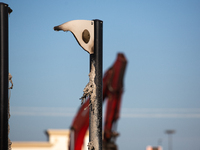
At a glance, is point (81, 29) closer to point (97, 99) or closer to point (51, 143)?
point (97, 99)

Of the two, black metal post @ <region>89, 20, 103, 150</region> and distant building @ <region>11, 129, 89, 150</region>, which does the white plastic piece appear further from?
distant building @ <region>11, 129, 89, 150</region>

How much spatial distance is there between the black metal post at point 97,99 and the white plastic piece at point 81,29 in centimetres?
4

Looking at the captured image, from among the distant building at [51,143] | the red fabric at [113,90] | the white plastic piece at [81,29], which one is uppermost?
the white plastic piece at [81,29]

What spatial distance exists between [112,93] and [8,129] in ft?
66.1

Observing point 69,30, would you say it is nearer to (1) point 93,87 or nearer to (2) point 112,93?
(1) point 93,87

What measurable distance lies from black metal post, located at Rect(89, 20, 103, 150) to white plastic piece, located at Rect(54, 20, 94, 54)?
0.04 metres

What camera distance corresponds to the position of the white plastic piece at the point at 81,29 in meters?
4.35

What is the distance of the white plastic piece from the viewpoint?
4354 millimetres

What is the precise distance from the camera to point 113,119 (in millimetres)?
23906
